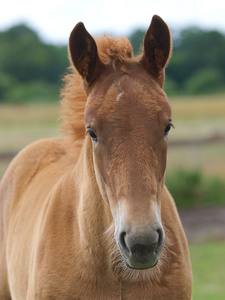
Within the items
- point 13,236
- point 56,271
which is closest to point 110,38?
point 56,271

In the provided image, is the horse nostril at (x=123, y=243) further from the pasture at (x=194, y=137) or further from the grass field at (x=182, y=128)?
the grass field at (x=182, y=128)

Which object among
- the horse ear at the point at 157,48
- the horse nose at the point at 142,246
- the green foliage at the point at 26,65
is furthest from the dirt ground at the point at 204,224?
the green foliage at the point at 26,65

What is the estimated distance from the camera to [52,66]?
2653cm

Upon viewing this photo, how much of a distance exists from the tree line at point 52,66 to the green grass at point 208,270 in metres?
9.04

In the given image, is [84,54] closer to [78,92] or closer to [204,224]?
[78,92]

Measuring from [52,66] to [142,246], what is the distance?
24756 mm

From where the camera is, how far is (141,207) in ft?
8.50

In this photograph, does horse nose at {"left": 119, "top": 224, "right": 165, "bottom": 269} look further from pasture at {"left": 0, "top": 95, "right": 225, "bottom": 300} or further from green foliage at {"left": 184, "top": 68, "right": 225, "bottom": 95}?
green foliage at {"left": 184, "top": 68, "right": 225, "bottom": 95}

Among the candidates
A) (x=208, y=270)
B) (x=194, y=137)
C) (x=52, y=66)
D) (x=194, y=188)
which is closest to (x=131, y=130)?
(x=208, y=270)

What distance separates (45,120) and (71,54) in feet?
69.8

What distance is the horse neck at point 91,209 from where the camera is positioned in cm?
318

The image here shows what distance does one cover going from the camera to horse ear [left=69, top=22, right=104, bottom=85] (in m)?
3.11

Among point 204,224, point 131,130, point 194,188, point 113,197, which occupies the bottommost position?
point 113,197

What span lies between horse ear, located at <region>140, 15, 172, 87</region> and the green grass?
537cm
